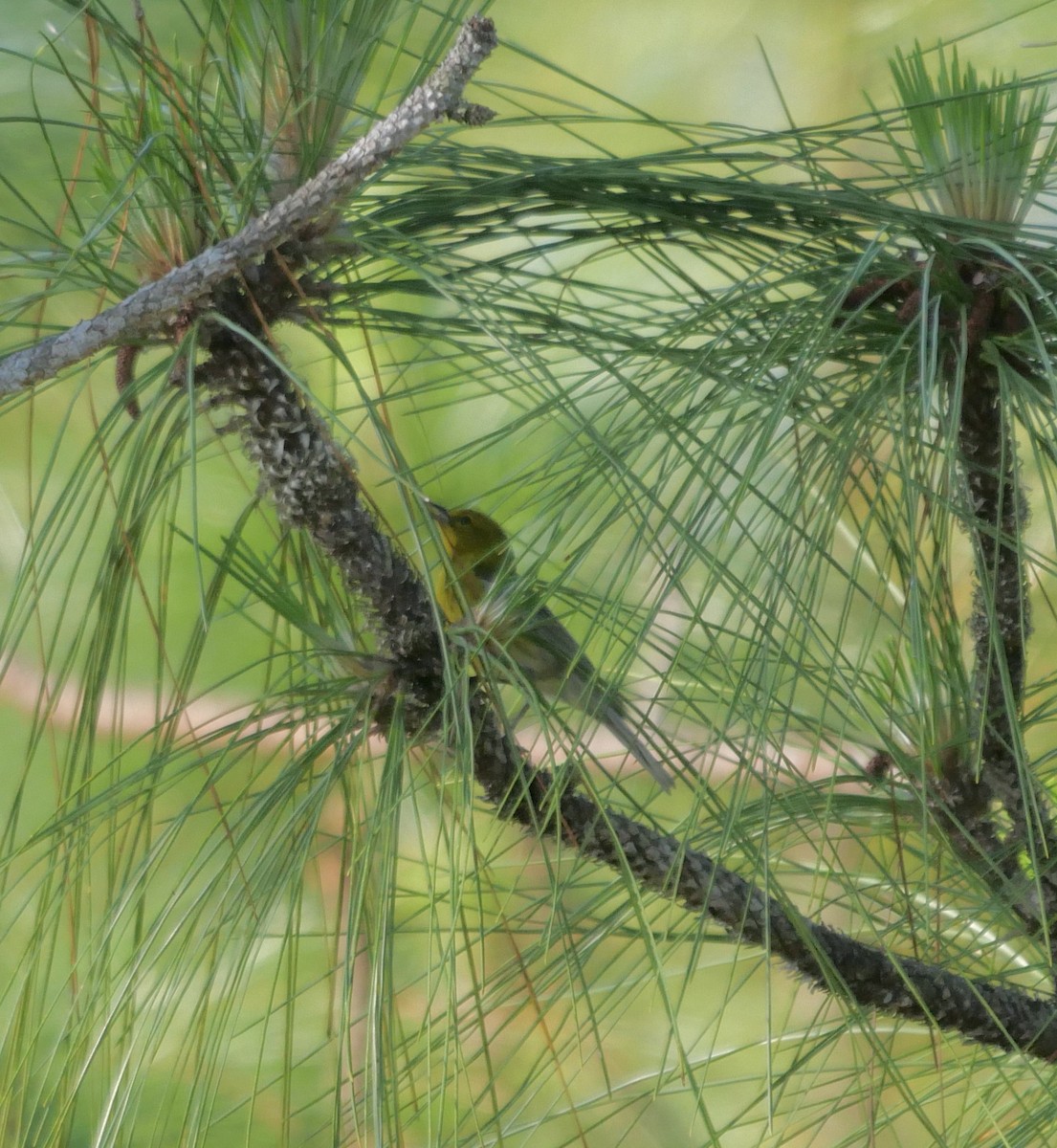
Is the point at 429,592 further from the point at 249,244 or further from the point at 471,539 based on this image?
the point at 471,539

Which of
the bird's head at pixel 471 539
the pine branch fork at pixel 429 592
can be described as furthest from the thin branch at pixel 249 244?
the bird's head at pixel 471 539

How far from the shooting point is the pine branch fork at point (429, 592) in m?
0.31

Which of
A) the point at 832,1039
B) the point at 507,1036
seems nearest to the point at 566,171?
the point at 832,1039

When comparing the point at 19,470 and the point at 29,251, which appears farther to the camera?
the point at 19,470

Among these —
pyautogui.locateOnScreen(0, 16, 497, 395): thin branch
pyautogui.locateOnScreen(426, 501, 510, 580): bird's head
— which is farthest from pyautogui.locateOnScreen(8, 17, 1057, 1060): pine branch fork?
pyautogui.locateOnScreen(426, 501, 510, 580): bird's head

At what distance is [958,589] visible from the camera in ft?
3.47

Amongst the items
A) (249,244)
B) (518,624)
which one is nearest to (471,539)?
(518,624)

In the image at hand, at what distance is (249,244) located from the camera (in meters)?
0.31

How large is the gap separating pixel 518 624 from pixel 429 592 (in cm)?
8

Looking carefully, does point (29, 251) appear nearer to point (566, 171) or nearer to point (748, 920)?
point (566, 171)

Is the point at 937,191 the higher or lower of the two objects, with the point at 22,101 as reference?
lower

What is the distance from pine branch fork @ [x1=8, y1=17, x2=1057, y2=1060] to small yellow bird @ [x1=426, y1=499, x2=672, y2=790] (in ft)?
0.08

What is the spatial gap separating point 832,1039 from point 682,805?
1.93 feet

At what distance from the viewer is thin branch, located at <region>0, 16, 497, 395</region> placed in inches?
11.1
